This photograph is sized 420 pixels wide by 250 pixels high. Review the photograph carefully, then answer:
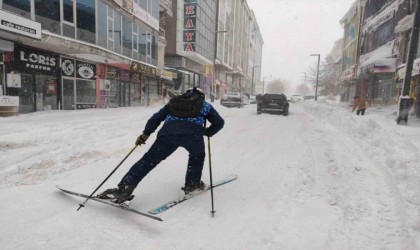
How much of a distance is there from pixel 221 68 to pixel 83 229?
51559 millimetres

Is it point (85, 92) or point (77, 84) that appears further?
point (85, 92)

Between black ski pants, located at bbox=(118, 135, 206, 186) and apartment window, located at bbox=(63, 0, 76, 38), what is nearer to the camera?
black ski pants, located at bbox=(118, 135, 206, 186)

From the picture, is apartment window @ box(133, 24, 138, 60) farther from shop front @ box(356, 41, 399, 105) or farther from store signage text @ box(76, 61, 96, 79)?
shop front @ box(356, 41, 399, 105)

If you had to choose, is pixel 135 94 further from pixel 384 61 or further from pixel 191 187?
pixel 191 187

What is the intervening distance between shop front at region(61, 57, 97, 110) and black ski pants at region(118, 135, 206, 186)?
1491cm

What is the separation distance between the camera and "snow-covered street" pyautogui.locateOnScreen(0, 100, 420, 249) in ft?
8.66

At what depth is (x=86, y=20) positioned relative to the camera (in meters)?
15.7

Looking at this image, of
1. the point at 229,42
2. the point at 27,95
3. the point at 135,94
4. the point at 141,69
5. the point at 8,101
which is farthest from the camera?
the point at 229,42

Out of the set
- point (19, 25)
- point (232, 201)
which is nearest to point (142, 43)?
point (19, 25)

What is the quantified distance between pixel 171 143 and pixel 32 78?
1402cm

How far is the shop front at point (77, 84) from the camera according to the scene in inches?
634

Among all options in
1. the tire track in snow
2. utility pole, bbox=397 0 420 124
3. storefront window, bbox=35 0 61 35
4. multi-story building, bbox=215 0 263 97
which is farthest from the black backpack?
multi-story building, bbox=215 0 263 97

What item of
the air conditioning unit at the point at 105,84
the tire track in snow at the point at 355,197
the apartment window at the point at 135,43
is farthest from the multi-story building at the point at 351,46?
the tire track in snow at the point at 355,197

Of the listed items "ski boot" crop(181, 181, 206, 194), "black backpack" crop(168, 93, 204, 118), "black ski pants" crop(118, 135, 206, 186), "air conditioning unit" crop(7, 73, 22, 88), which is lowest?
"ski boot" crop(181, 181, 206, 194)
